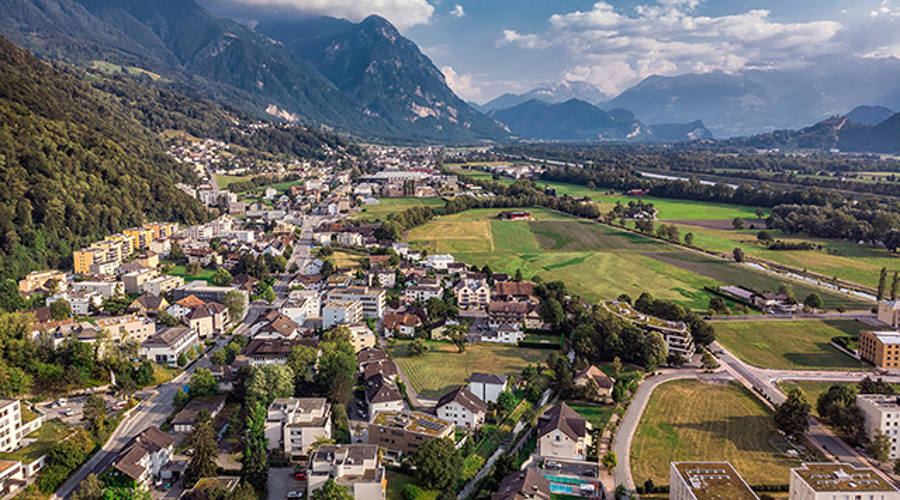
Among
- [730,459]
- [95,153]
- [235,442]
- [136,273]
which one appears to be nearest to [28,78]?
[95,153]

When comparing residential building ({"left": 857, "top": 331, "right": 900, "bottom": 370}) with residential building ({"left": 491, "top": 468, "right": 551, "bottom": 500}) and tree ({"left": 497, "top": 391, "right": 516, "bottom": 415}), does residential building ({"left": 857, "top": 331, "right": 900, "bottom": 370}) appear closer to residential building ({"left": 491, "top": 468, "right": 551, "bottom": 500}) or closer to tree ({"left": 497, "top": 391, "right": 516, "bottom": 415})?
tree ({"left": 497, "top": 391, "right": 516, "bottom": 415})

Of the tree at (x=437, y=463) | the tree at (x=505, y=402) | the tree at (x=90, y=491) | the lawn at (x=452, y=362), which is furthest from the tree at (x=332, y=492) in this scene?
the tree at (x=505, y=402)

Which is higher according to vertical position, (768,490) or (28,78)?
(28,78)

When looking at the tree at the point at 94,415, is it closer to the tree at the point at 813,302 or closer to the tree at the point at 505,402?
the tree at the point at 505,402

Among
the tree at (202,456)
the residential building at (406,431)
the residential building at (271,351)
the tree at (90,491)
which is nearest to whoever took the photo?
the tree at (90,491)

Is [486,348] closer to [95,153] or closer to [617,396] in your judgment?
[617,396]

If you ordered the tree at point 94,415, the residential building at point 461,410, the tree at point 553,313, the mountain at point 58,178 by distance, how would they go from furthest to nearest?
the mountain at point 58,178
the tree at point 553,313
the residential building at point 461,410
the tree at point 94,415

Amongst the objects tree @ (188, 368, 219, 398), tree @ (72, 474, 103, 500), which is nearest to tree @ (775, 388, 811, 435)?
tree @ (188, 368, 219, 398)
